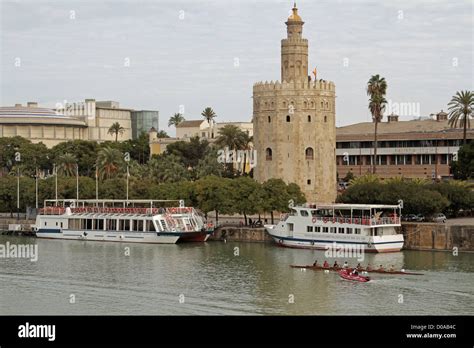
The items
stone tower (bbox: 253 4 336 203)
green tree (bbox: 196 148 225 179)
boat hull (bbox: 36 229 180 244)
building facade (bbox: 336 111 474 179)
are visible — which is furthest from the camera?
building facade (bbox: 336 111 474 179)

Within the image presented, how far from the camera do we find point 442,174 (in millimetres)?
119750

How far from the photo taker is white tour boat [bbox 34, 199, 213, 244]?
8819 cm

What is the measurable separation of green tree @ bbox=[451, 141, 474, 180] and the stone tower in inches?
508

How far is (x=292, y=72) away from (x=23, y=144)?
55471 mm

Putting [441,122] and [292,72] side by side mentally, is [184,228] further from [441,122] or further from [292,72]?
[441,122]

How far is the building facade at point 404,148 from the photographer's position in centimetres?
11938

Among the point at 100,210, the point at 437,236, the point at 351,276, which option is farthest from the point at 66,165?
the point at 351,276

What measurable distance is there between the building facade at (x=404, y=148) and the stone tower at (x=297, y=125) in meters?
18.9

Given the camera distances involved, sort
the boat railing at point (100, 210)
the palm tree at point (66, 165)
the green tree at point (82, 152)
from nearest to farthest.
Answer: the boat railing at point (100, 210) < the palm tree at point (66, 165) < the green tree at point (82, 152)

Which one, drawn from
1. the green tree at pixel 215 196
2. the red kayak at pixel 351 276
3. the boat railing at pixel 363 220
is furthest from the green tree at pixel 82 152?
the red kayak at pixel 351 276

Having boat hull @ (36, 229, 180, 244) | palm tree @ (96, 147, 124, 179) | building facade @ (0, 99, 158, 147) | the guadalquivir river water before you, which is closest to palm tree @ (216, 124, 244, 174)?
palm tree @ (96, 147, 124, 179)

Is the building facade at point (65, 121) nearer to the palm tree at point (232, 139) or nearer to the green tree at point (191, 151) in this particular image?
the green tree at point (191, 151)

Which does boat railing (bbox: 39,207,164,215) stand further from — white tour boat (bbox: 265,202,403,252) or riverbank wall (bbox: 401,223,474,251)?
riverbank wall (bbox: 401,223,474,251)
